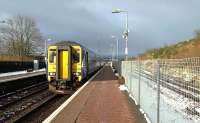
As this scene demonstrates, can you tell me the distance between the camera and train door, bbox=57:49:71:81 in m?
26.5

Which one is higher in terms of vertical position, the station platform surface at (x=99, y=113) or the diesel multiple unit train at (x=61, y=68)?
the diesel multiple unit train at (x=61, y=68)

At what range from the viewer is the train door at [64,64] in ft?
87.1

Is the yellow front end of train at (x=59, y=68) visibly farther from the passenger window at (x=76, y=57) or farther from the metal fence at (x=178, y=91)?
the metal fence at (x=178, y=91)

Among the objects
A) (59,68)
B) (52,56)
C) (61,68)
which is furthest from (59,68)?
(52,56)

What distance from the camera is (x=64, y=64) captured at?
26.8 m

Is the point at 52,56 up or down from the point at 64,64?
up

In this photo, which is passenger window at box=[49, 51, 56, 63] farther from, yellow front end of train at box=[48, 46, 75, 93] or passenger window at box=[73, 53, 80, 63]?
passenger window at box=[73, 53, 80, 63]

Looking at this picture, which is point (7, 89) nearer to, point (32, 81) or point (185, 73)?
point (32, 81)

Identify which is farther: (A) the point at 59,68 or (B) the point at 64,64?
(B) the point at 64,64

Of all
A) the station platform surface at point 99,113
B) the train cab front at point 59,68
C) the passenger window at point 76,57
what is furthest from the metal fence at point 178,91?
the passenger window at point 76,57

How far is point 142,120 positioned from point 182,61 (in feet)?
20.6

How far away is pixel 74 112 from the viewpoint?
14.8 metres

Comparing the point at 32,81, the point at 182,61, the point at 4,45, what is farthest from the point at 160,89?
the point at 4,45

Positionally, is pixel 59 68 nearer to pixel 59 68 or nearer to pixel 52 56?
pixel 59 68
